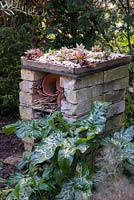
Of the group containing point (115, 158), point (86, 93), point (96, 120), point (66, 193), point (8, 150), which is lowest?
point (8, 150)

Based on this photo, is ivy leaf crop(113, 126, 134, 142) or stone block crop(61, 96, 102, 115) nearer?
ivy leaf crop(113, 126, 134, 142)

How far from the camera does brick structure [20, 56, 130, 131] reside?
9.98 ft

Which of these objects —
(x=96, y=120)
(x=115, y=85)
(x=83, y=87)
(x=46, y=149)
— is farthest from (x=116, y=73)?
(x=46, y=149)

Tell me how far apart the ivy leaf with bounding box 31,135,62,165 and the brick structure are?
432mm

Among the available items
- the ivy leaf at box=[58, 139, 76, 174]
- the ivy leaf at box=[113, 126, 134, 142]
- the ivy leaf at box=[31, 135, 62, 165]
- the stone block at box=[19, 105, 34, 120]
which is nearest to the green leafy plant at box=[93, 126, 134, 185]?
the ivy leaf at box=[113, 126, 134, 142]

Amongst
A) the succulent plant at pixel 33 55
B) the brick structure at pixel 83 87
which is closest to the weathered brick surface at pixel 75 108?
the brick structure at pixel 83 87

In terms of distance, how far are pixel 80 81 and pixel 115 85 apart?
19.6 inches

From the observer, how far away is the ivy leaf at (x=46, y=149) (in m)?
→ 2.60

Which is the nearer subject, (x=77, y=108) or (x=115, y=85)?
(x=77, y=108)

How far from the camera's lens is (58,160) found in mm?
2559

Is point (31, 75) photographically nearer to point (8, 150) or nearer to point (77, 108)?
point (77, 108)

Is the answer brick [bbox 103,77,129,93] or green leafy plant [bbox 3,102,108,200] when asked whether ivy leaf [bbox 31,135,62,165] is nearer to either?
green leafy plant [bbox 3,102,108,200]

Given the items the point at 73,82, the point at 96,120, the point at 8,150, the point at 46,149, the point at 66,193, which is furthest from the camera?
the point at 8,150

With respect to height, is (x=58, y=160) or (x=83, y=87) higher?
(x=83, y=87)
